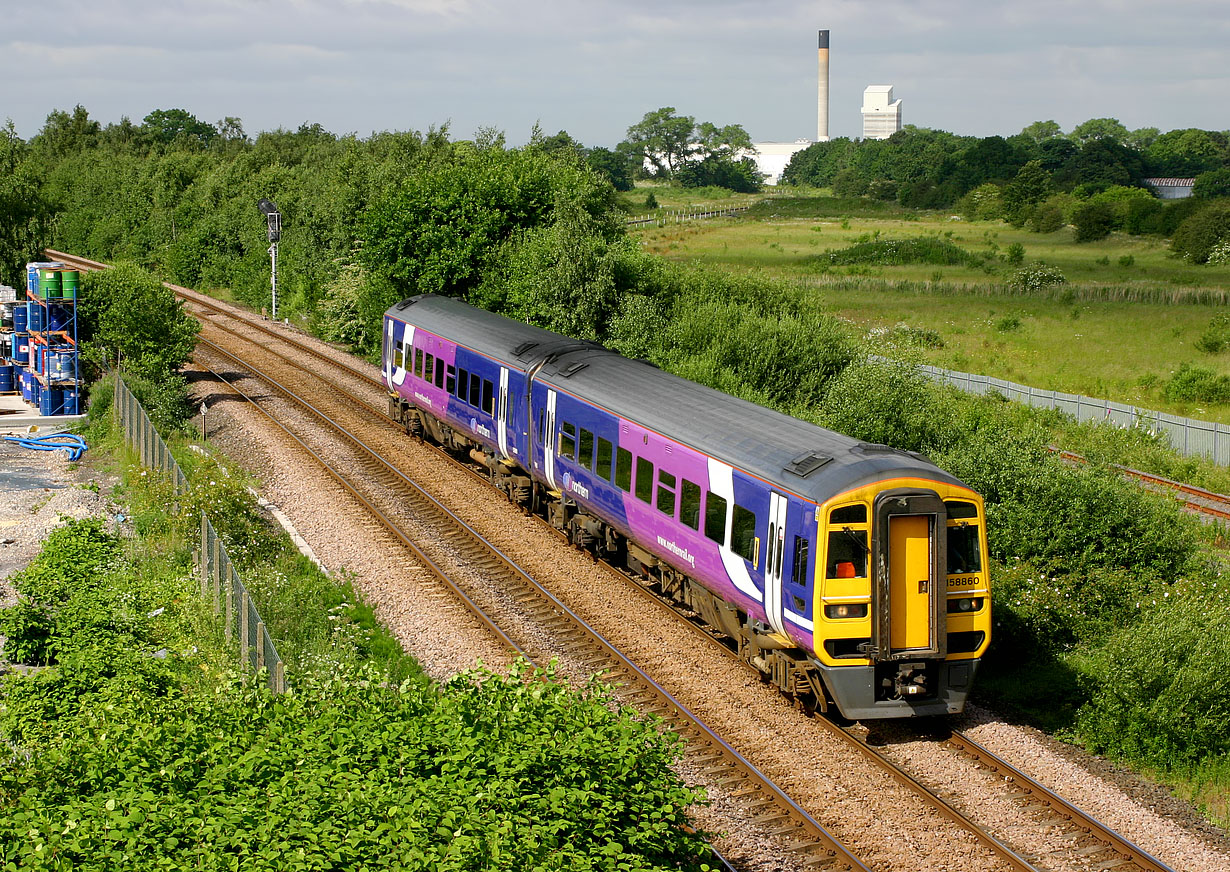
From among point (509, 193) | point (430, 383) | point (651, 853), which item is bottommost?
point (651, 853)

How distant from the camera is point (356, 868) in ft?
22.9

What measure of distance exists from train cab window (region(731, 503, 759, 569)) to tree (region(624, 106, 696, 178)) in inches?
6357

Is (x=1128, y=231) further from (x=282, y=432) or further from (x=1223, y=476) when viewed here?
(x=282, y=432)

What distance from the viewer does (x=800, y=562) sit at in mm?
13320

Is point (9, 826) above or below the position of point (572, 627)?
above

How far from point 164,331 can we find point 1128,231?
7642cm

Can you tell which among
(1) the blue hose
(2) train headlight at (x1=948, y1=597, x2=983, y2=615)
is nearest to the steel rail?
(2) train headlight at (x1=948, y1=597, x2=983, y2=615)

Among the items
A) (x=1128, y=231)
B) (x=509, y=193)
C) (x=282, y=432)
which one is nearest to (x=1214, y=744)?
(x=282, y=432)

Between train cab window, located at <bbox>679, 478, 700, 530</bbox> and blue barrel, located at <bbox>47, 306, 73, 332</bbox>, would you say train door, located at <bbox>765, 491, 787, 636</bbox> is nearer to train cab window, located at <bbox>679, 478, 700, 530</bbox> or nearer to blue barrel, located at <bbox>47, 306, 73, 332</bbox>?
train cab window, located at <bbox>679, 478, 700, 530</bbox>

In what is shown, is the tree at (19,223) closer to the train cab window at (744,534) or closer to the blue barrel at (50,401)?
the blue barrel at (50,401)

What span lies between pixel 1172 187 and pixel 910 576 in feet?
454

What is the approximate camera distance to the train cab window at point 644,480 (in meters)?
17.3

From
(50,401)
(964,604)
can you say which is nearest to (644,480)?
(964,604)

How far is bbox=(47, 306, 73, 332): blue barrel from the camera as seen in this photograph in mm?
33219
